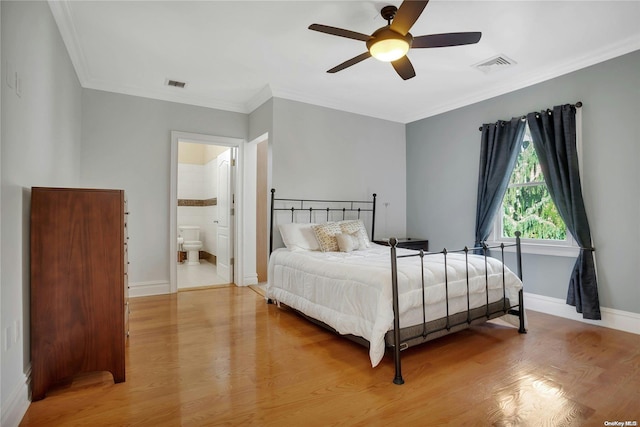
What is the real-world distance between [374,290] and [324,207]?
2392mm

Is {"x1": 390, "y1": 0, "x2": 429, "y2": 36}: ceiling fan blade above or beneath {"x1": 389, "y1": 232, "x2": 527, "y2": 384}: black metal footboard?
above

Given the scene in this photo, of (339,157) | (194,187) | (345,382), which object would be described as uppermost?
(339,157)

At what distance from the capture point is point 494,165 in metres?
4.13

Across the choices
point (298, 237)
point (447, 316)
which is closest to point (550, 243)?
point (447, 316)

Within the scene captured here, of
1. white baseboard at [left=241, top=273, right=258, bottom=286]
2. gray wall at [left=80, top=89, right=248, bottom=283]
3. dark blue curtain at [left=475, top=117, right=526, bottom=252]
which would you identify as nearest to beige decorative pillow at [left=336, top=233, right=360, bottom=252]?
dark blue curtain at [left=475, top=117, right=526, bottom=252]

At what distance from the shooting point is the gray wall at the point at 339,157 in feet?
14.3

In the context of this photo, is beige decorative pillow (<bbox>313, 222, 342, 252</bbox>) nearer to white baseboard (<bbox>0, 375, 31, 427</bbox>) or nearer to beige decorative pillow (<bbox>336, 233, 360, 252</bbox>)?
beige decorative pillow (<bbox>336, 233, 360, 252</bbox>)

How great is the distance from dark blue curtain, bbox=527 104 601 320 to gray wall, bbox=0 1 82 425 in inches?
173

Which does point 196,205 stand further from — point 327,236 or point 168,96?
point 327,236

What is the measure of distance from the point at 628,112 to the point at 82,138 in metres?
5.71

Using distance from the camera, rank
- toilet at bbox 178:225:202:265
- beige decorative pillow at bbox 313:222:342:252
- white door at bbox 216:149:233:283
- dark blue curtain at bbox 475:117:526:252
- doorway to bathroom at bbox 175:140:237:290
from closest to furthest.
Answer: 1. beige decorative pillow at bbox 313:222:342:252
2. dark blue curtain at bbox 475:117:526:252
3. white door at bbox 216:149:233:283
4. doorway to bathroom at bbox 175:140:237:290
5. toilet at bbox 178:225:202:265

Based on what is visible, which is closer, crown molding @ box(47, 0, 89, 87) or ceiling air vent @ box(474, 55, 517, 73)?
crown molding @ box(47, 0, 89, 87)

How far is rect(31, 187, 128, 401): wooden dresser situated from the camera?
6.44ft

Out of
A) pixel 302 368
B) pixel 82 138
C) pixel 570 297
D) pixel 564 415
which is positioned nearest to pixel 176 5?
pixel 82 138
